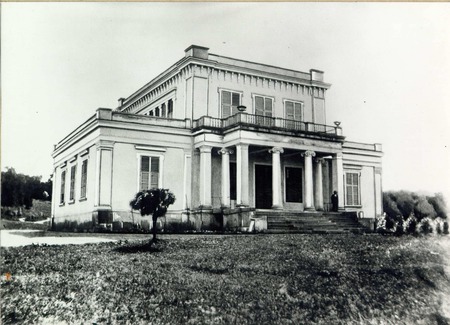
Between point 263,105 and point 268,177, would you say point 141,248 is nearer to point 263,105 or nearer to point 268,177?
point 268,177

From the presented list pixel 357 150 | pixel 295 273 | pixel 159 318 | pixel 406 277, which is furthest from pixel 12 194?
pixel 357 150

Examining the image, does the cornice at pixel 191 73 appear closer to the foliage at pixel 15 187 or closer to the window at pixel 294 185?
the window at pixel 294 185

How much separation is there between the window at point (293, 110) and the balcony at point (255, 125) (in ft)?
5.38

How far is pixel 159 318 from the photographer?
24.9 ft

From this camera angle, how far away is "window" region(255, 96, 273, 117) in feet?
76.1

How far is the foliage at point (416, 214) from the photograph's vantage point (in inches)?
468

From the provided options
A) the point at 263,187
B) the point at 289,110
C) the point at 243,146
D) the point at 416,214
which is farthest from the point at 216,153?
the point at 416,214

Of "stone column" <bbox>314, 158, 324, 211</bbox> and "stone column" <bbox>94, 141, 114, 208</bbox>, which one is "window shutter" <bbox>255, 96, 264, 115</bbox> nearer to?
"stone column" <bbox>314, 158, 324, 211</bbox>

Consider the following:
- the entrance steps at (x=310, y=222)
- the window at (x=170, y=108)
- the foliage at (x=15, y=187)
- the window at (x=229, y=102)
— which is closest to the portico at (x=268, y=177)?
the entrance steps at (x=310, y=222)

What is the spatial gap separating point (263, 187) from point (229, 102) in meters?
4.28

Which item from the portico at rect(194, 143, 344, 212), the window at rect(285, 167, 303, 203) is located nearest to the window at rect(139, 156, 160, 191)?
the portico at rect(194, 143, 344, 212)

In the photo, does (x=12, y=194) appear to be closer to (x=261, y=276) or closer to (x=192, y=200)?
(x=261, y=276)

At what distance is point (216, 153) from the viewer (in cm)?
2150

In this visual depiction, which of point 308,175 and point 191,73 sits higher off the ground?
point 191,73
